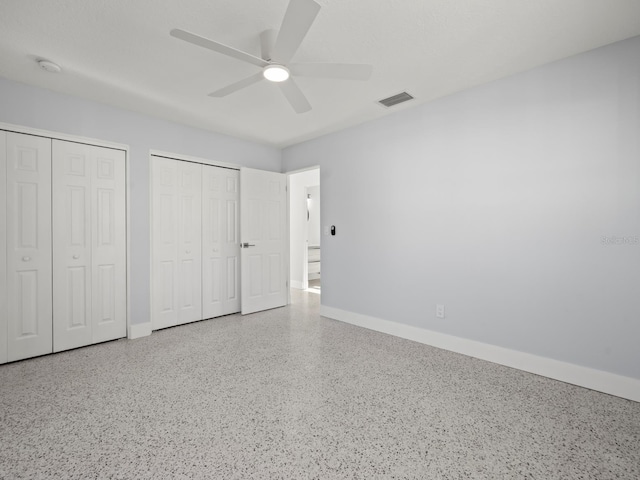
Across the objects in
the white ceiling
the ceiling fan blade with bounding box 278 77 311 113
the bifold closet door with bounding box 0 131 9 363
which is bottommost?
the bifold closet door with bounding box 0 131 9 363

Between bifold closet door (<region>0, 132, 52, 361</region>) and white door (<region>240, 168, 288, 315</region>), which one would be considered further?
white door (<region>240, 168, 288, 315</region>)

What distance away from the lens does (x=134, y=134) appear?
11.5 feet

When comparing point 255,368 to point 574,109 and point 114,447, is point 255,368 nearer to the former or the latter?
point 114,447

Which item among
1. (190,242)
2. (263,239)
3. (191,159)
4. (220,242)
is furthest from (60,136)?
(263,239)

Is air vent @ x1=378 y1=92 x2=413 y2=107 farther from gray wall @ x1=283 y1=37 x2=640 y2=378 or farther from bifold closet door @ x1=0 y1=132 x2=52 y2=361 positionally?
bifold closet door @ x1=0 y1=132 x2=52 y2=361

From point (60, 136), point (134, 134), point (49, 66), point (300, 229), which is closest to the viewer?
point (49, 66)

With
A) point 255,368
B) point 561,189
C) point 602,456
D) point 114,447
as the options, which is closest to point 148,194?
point 255,368

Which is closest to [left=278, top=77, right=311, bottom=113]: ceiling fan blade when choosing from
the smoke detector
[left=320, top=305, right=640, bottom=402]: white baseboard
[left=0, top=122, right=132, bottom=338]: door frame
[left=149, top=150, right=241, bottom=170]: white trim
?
the smoke detector

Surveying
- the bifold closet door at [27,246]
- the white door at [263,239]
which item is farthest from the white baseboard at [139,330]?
the white door at [263,239]

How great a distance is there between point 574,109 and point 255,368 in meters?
3.36

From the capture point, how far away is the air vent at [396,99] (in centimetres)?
312

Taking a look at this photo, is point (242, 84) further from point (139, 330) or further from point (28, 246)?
point (139, 330)

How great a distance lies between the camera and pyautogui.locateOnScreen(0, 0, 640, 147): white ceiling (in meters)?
1.90

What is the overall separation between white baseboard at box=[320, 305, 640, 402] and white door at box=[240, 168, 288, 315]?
1.58 meters
